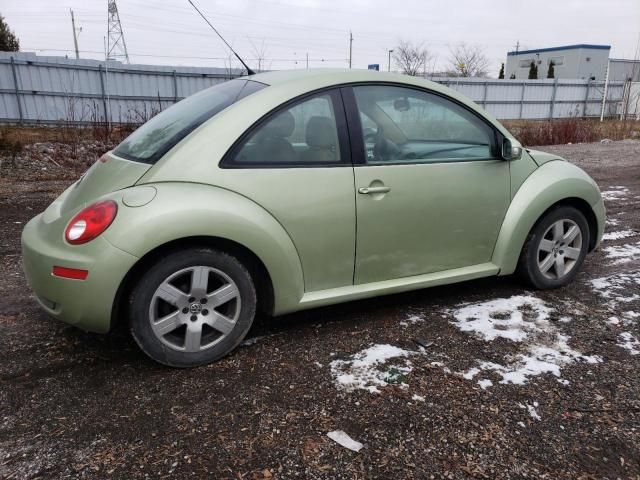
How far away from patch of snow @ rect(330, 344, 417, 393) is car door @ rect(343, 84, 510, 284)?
465mm

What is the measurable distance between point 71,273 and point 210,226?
0.73 meters

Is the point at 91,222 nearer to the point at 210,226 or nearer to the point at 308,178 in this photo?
the point at 210,226

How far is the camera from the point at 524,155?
3828mm

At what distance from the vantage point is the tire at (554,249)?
390cm

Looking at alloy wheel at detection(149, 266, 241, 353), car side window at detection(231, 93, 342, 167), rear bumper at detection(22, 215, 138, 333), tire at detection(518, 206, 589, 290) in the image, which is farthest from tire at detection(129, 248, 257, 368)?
tire at detection(518, 206, 589, 290)

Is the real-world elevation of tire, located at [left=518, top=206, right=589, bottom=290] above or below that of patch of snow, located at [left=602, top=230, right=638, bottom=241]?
above

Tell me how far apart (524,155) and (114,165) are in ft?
9.28

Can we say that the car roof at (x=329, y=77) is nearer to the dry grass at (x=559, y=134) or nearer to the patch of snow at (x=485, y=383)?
the patch of snow at (x=485, y=383)

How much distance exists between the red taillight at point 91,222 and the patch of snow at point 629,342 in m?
3.08

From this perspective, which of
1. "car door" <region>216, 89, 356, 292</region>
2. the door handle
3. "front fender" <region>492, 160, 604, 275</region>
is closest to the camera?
"car door" <region>216, 89, 356, 292</region>

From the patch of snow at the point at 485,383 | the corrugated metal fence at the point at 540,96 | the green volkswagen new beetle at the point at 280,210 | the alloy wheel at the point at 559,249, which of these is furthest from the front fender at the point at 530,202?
the corrugated metal fence at the point at 540,96

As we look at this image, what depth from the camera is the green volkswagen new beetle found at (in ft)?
8.86

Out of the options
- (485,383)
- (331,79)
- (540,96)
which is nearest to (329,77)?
(331,79)

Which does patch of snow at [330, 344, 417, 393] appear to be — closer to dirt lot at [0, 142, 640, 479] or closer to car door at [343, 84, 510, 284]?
dirt lot at [0, 142, 640, 479]
